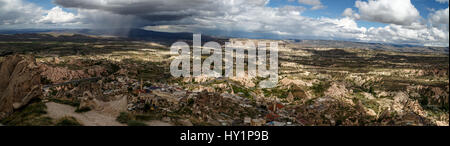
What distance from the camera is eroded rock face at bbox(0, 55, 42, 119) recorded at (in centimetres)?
2496

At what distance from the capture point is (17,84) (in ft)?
87.4

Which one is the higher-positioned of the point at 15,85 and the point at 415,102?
the point at 15,85

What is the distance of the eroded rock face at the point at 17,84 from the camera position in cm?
2496
